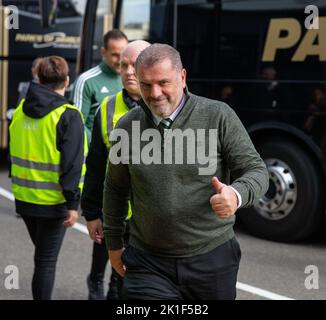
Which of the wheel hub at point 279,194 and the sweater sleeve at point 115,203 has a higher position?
the sweater sleeve at point 115,203

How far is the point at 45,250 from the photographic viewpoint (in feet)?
14.3

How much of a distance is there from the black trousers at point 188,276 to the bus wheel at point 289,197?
12.8ft

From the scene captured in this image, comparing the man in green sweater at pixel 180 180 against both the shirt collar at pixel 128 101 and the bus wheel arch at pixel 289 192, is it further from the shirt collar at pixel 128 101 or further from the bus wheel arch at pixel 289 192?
the bus wheel arch at pixel 289 192

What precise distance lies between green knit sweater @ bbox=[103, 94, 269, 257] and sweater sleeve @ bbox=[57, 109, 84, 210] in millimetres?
1407

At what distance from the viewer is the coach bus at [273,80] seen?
6.59 meters

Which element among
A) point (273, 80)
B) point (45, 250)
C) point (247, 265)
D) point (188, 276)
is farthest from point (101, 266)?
point (273, 80)

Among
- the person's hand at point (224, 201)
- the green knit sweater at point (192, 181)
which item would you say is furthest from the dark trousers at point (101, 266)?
the person's hand at point (224, 201)

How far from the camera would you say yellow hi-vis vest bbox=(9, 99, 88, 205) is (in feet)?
14.1

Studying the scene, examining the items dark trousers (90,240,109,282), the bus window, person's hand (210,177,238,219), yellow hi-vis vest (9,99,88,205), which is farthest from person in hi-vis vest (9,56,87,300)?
the bus window

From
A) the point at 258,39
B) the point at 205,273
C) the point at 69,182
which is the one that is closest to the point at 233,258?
the point at 205,273

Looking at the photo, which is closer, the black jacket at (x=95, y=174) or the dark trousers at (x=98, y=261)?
the black jacket at (x=95, y=174)

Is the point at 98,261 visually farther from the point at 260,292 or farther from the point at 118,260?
the point at 118,260
